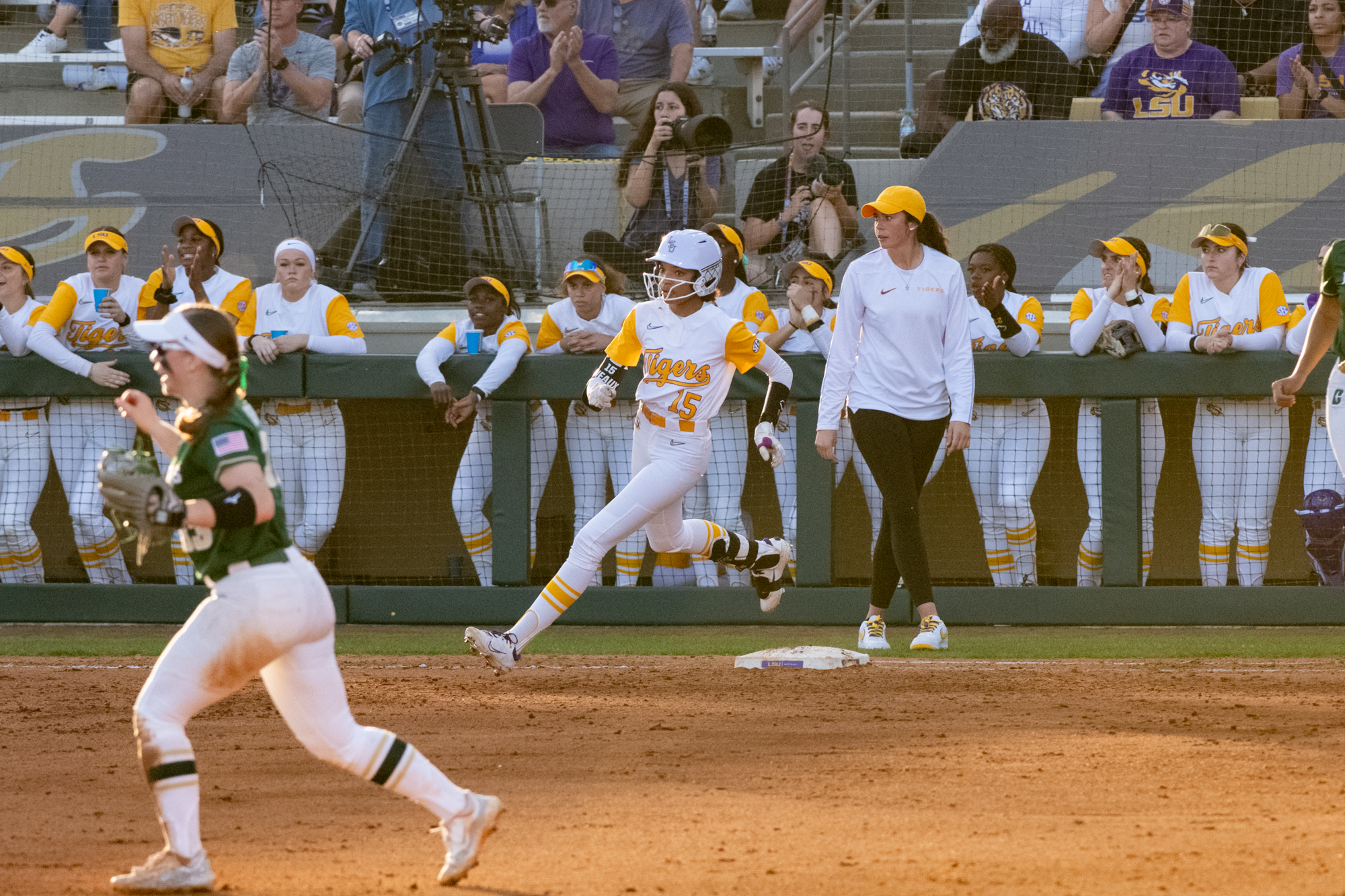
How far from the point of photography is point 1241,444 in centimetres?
941

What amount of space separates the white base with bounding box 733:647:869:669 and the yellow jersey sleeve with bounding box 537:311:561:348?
9.68 feet

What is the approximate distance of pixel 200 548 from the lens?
404 centimetres

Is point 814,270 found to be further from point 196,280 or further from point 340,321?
point 196,280

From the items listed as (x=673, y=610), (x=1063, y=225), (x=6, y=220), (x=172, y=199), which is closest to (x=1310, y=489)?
(x=1063, y=225)

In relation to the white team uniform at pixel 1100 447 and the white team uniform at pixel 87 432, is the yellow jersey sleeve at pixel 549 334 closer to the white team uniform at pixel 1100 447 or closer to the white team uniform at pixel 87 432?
the white team uniform at pixel 87 432

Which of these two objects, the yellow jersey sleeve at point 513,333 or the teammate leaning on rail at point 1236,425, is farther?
the yellow jersey sleeve at point 513,333

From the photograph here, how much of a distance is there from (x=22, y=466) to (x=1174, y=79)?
8.70 meters

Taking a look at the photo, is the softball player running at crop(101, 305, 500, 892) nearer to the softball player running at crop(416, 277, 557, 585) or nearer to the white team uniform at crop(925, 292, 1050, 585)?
the softball player running at crop(416, 277, 557, 585)

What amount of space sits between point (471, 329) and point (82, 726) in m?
4.13

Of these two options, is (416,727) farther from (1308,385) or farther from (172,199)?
(172,199)

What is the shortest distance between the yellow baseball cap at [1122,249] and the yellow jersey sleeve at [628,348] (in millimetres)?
3279

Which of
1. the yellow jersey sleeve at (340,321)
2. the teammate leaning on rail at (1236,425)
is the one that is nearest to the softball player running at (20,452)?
the yellow jersey sleeve at (340,321)

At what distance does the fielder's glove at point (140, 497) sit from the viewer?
12.4 feet

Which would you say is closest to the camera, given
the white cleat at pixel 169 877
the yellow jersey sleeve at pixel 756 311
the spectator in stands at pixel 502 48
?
the white cleat at pixel 169 877
